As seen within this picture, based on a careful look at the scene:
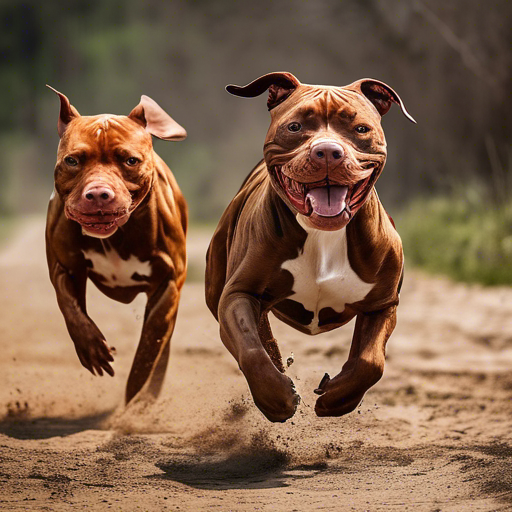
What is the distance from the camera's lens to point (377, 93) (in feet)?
A: 11.0

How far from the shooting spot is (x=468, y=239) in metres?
9.77

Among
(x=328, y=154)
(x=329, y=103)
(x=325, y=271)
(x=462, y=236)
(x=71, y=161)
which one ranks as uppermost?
(x=462, y=236)

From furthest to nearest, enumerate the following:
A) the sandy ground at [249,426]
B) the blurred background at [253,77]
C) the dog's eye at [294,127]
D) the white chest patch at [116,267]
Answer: the blurred background at [253,77], the white chest patch at [116,267], the sandy ground at [249,426], the dog's eye at [294,127]

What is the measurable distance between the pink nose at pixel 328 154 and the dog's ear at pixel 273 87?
522 mm

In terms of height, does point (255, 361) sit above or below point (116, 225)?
below

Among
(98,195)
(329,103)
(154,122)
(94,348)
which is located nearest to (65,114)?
(154,122)

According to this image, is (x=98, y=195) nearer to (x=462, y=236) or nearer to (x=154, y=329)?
(x=154, y=329)

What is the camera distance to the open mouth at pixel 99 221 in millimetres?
3703

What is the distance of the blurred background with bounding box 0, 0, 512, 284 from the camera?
10.8 m

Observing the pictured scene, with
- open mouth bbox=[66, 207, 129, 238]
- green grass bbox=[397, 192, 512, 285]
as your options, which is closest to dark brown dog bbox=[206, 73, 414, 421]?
open mouth bbox=[66, 207, 129, 238]

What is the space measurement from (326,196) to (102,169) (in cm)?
122

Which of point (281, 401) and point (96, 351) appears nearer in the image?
point (281, 401)

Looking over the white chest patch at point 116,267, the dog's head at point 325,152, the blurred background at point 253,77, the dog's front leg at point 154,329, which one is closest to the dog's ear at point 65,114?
the white chest patch at point 116,267

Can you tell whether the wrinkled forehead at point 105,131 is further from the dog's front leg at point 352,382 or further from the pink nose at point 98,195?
the dog's front leg at point 352,382
